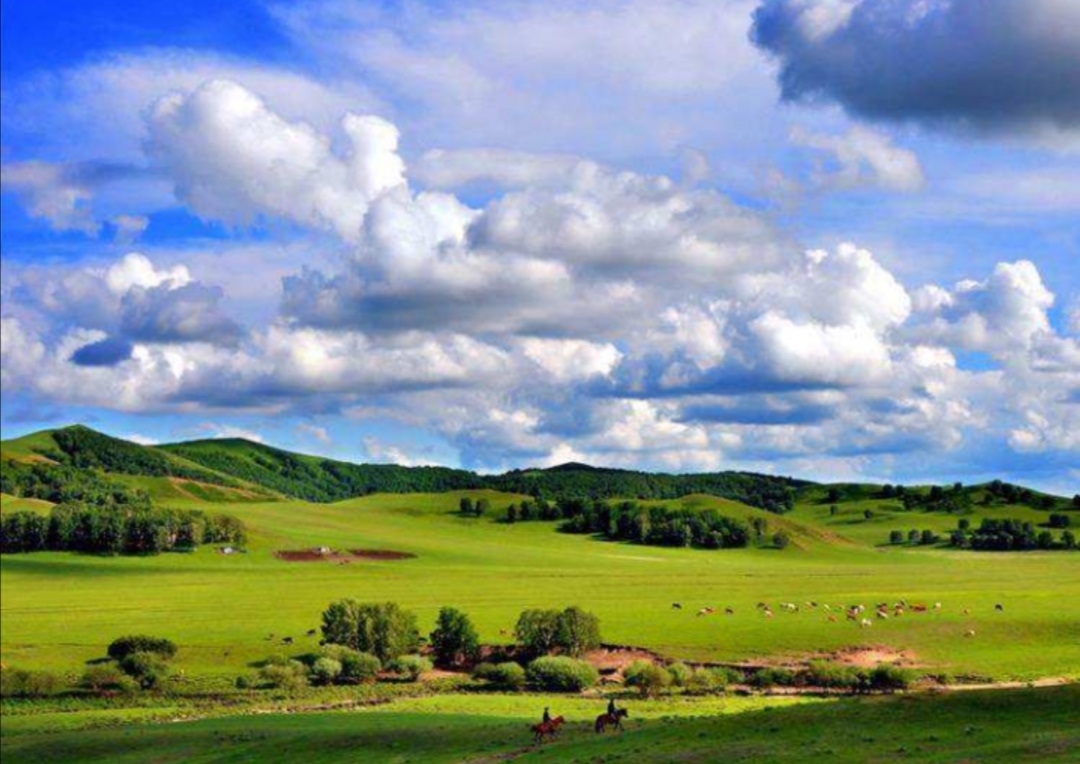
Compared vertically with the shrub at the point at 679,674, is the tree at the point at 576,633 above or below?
above

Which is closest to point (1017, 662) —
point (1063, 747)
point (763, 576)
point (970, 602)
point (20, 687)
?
point (970, 602)

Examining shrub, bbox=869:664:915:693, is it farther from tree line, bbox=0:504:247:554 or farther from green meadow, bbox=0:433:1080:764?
tree line, bbox=0:504:247:554

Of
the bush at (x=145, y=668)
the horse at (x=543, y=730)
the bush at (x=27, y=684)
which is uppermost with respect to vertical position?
the horse at (x=543, y=730)

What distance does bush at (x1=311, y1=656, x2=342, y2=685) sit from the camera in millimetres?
92000

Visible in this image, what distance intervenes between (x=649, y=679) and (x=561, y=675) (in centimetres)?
685

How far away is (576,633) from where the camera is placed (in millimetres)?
98375

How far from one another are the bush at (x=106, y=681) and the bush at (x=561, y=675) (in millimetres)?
31405

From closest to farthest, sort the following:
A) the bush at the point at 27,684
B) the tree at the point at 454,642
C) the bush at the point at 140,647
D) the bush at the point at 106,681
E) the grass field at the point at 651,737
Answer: the grass field at the point at 651,737
the bush at the point at 27,684
the bush at the point at 106,681
the tree at the point at 454,642
the bush at the point at 140,647

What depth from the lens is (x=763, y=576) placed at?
164500 mm

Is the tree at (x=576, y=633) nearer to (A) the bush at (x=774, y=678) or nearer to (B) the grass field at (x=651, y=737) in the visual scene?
(A) the bush at (x=774, y=678)

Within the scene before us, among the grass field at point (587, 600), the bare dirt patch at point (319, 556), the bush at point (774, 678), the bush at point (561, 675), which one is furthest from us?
the bare dirt patch at point (319, 556)

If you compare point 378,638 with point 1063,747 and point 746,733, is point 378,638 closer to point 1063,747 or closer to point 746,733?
point 746,733

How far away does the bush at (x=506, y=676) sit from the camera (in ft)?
285

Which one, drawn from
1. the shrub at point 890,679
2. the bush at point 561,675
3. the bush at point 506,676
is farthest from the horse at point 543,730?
the shrub at point 890,679
